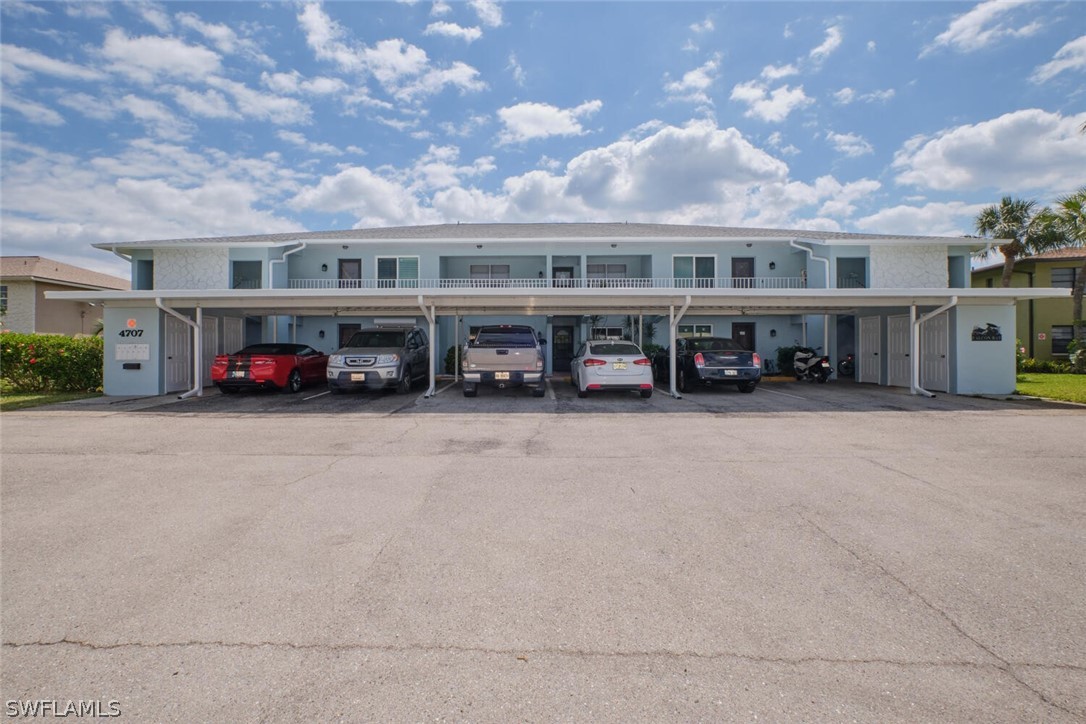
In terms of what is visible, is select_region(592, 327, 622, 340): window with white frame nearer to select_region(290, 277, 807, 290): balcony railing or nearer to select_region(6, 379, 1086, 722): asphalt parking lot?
select_region(290, 277, 807, 290): balcony railing

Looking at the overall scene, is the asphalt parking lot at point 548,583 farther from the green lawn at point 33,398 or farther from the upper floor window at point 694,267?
the upper floor window at point 694,267

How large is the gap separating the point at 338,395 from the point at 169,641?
11.5 meters

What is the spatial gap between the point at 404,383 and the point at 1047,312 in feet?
98.6

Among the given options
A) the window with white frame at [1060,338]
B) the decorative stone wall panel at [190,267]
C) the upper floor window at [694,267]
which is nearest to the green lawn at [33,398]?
the decorative stone wall panel at [190,267]

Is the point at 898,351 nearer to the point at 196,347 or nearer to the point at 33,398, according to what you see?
the point at 196,347

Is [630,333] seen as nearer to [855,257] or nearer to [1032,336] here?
[855,257]

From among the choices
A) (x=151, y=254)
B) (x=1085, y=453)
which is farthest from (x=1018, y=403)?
(x=151, y=254)

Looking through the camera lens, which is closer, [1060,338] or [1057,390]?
[1057,390]

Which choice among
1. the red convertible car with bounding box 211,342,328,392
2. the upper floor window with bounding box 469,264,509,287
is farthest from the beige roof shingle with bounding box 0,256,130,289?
the upper floor window with bounding box 469,264,509,287

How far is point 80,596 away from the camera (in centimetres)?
295

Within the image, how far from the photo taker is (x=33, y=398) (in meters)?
12.4

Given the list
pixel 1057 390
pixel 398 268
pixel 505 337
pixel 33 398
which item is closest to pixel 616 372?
pixel 505 337

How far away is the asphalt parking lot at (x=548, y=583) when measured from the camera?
84.7 inches
